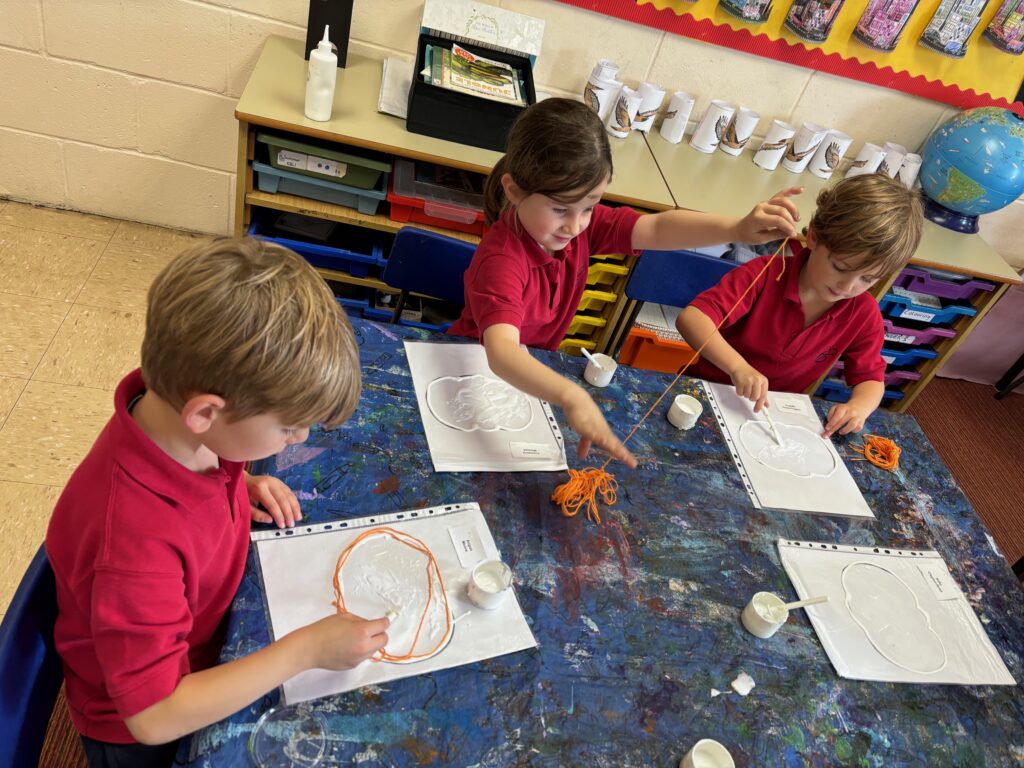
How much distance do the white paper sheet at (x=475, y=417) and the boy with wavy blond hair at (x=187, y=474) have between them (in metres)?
0.36

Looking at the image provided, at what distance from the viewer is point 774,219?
4.62 feet

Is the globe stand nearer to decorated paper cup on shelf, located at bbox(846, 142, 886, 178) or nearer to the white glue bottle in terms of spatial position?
decorated paper cup on shelf, located at bbox(846, 142, 886, 178)

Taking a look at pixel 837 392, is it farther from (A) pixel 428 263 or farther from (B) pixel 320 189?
(B) pixel 320 189

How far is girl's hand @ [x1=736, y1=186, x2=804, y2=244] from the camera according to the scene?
140cm

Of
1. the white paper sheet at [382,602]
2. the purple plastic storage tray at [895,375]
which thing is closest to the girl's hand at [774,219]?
the white paper sheet at [382,602]

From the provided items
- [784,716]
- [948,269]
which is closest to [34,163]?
[784,716]

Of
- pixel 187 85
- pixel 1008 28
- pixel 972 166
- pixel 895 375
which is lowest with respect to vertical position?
pixel 895 375

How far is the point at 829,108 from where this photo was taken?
2.54 m

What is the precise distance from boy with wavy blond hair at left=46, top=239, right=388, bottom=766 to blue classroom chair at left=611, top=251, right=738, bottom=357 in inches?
45.5

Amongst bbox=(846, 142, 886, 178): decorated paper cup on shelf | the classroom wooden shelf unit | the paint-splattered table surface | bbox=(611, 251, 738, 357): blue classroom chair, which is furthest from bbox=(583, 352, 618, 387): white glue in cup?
bbox=(846, 142, 886, 178): decorated paper cup on shelf

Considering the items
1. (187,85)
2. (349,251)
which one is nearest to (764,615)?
(349,251)

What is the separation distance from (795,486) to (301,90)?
1705mm

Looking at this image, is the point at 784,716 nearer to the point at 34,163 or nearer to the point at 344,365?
the point at 344,365

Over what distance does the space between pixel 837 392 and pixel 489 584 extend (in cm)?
224
